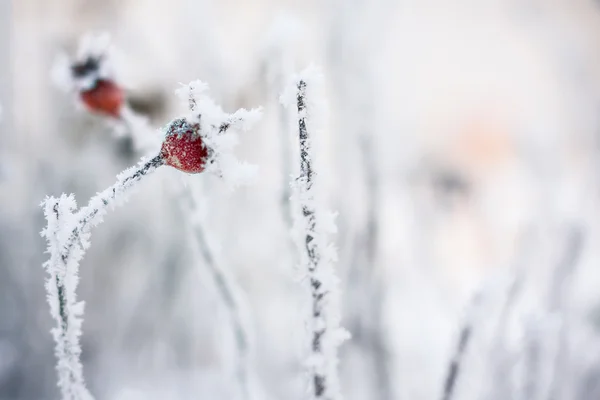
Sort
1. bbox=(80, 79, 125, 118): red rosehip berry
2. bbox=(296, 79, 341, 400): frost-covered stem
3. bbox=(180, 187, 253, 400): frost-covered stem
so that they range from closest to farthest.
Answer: bbox=(296, 79, 341, 400): frost-covered stem
bbox=(180, 187, 253, 400): frost-covered stem
bbox=(80, 79, 125, 118): red rosehip berry

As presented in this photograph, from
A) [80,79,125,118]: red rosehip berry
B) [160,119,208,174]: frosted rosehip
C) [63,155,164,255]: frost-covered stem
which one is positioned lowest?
[63,155,164,255]: frost-covered stem

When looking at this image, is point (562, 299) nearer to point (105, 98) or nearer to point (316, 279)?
point (316, 279)

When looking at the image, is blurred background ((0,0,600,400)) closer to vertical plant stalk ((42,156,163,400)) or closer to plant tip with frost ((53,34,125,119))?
plant tip with frost ((53,34,125,119))

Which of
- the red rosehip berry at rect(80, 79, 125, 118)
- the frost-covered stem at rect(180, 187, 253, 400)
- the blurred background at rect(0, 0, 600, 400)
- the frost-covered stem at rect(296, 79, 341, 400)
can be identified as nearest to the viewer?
the frost-covered stem at rect(296, 79, 341, 400)

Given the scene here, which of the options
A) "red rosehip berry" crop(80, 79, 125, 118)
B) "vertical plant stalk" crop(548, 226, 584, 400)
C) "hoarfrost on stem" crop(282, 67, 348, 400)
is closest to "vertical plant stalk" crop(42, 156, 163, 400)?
"hoarfrost on stem" crop(282, 67, 348, 400)

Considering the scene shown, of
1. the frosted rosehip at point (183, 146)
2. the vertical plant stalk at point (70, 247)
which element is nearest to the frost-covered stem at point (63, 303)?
the vertical plant stalk at point (70, 247)

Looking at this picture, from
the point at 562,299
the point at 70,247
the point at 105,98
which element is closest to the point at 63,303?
the point at 70,247

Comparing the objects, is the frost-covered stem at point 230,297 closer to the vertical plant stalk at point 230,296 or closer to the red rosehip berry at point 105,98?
the vertical plant stalk at point 230,296
